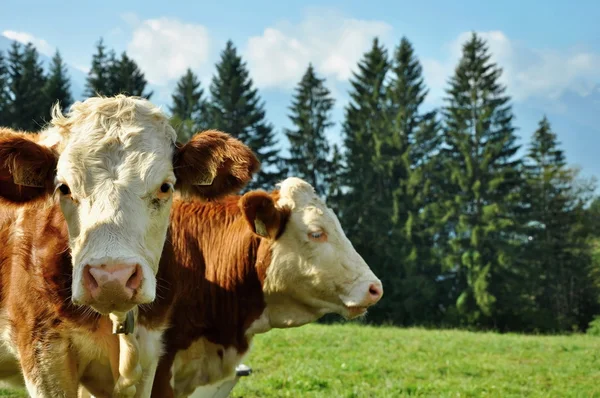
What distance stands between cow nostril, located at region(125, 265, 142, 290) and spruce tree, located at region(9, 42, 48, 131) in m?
34.3

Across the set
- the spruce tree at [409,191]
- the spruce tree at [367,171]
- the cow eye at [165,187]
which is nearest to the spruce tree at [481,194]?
the spruce tree at [409,191]

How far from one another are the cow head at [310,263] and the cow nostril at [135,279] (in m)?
2.42

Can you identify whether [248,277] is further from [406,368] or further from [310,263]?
[406,368]

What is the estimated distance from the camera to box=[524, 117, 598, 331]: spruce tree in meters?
39.3

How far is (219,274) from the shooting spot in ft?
17.4

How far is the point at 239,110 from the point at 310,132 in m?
5.38

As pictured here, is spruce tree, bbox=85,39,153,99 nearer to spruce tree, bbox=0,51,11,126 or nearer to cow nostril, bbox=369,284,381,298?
spruce tree, bbox=0,51,11,126

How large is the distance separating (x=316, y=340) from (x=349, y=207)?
27253mm

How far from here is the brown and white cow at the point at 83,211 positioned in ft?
9.13

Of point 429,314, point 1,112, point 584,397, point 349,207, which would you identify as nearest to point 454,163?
point 349,207

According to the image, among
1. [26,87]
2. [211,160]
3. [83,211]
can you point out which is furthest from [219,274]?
[26,87]

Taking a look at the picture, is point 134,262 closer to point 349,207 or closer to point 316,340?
point 316,340

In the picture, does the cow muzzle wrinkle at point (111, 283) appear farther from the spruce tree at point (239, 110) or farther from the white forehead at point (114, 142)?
the spruce tree at point (239, 110)

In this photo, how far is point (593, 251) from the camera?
41344mm
